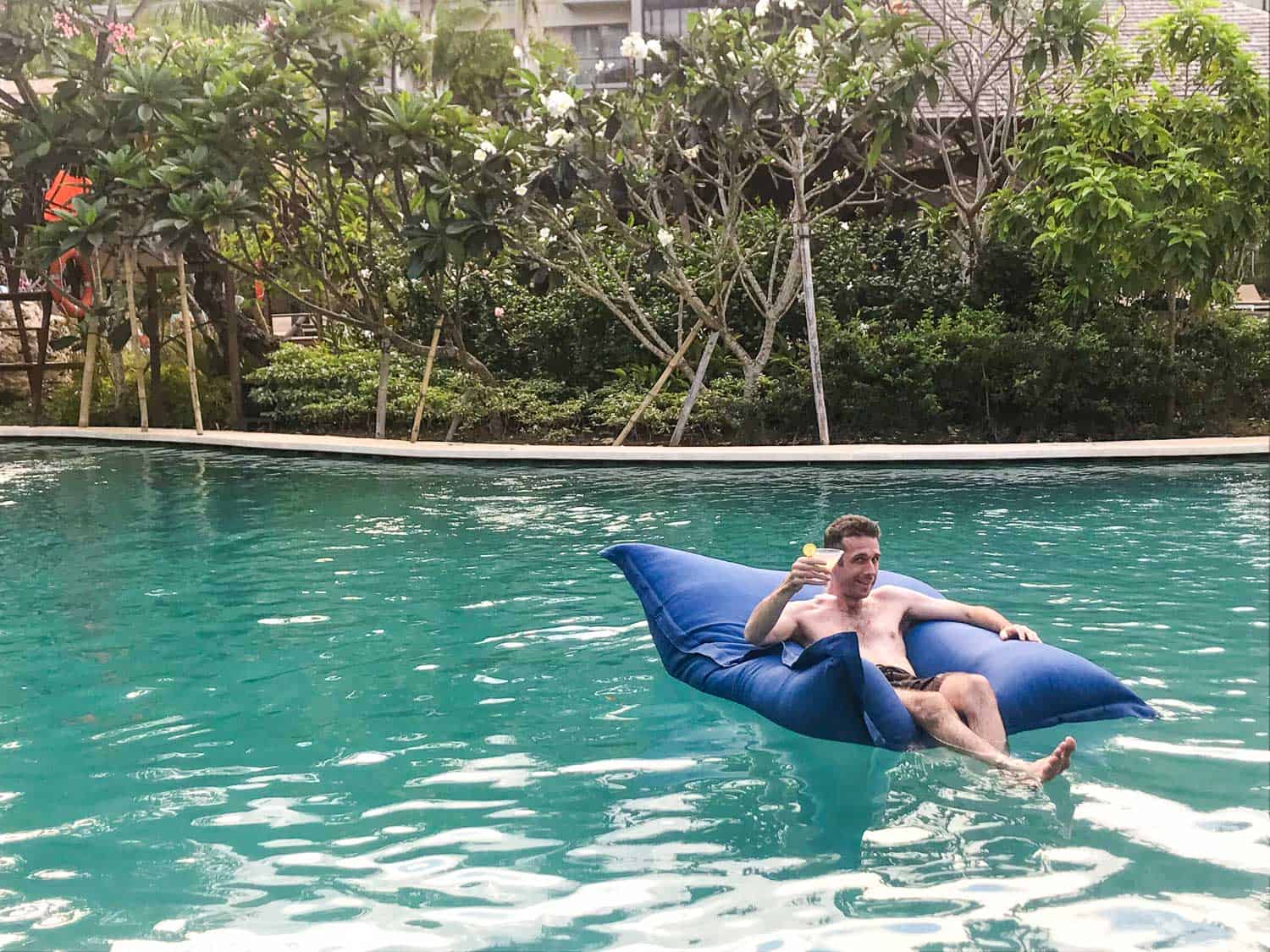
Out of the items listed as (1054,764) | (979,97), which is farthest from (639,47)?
(1054,764)

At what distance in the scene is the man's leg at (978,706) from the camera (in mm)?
4539

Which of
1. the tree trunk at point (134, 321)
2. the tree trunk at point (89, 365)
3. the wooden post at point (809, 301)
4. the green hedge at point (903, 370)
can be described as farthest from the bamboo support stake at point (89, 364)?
the wooden post at point (809, 301)

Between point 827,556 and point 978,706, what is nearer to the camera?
point 978,706

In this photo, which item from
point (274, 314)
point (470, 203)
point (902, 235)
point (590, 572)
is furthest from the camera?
point (274, 314)

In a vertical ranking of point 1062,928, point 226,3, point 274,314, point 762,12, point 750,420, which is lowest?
point 1062,928

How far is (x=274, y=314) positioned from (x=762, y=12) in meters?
17.0

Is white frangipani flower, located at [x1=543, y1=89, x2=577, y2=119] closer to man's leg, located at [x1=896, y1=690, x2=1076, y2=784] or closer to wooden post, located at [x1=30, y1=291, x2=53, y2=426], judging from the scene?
wooden post, located at [x1=30, y1=291, x2=53, y2=426]

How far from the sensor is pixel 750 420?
1473 centimetres

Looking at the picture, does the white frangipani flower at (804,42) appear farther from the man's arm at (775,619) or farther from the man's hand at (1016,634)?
the man's hand at (1016,634)

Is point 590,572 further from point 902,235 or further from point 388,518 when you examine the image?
point 902,235

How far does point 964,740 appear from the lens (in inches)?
176

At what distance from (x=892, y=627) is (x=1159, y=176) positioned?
32.0 ft

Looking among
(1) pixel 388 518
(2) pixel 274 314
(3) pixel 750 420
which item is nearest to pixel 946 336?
(3) pixel 750 420

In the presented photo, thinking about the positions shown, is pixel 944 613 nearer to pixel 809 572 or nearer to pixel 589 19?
pixel 809 572
